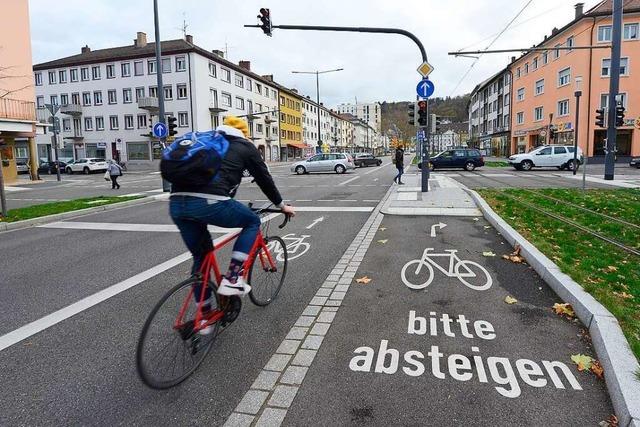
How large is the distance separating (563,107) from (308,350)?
49.0 metres

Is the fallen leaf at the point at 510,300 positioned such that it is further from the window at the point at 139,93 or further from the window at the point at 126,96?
the window at the point at 126,96

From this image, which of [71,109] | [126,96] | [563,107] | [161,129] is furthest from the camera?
[71,109]

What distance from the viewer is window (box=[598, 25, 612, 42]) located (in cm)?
3991

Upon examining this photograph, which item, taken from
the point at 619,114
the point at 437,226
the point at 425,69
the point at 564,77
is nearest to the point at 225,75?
the point at 564,77

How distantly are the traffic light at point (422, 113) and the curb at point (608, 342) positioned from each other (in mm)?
9654

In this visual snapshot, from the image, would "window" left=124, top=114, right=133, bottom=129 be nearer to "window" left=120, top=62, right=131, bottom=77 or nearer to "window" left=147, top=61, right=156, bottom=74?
"window" left=120, top=62, right=131, bottom=77

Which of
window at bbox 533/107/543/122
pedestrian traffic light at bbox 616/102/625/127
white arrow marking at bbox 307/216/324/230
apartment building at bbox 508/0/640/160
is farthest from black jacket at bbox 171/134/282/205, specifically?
window at bbox 533/107/543/122

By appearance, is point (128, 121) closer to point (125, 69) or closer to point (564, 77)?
point (125, 69)

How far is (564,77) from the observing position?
4422cm

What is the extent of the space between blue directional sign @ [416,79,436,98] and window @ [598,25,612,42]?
35177 mm

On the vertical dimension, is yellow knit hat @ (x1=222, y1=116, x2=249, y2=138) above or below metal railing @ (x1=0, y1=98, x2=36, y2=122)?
below

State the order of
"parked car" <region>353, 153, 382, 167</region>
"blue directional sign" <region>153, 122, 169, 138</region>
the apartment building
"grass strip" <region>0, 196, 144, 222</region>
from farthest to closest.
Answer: "parked car" <region>353, 153, 382, 167</region>
the apartment building
"blue directional sign" <region>153, 122, 169, 138</region>
"grass strip" <region>0, 196, 144, 222</region>

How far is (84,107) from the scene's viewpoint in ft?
186

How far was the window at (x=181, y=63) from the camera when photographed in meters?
50.1
